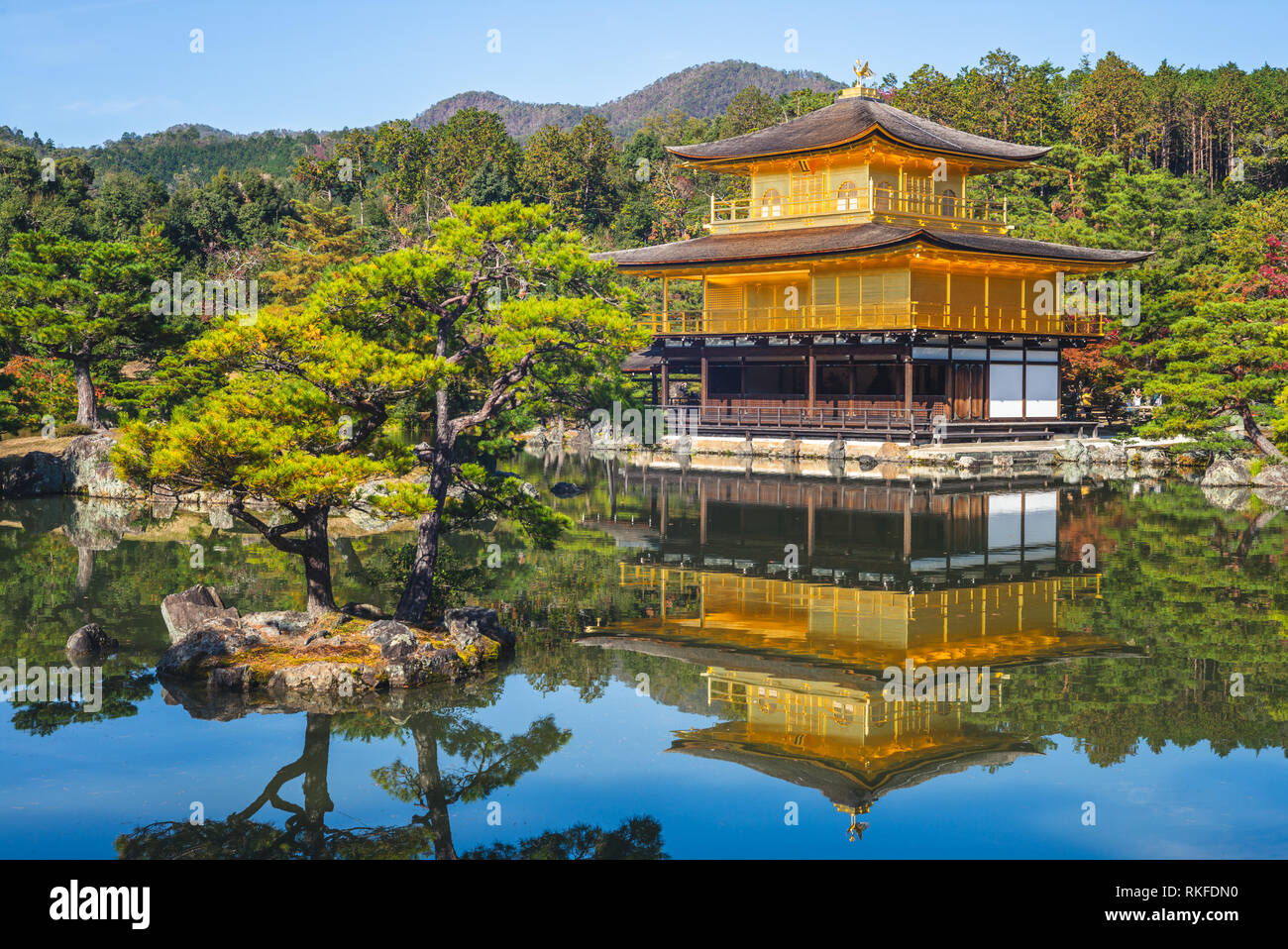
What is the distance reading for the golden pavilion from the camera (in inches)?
1617

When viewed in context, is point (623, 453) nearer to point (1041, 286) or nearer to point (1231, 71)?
point (1041, 286)

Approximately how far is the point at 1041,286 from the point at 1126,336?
145 inches

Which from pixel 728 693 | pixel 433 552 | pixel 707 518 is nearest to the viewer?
pixel 728 693

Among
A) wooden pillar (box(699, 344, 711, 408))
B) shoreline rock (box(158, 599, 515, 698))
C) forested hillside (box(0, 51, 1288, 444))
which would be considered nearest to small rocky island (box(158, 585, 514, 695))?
shoreline rock (box(158, 599, 515, 698))

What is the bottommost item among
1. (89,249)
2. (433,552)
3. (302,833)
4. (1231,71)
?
(302,833)

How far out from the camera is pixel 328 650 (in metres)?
14.6

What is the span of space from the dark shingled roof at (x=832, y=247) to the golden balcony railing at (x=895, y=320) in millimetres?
2279

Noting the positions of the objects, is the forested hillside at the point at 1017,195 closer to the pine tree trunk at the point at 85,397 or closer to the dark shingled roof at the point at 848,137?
the pine tree trunk at the point at 85,397

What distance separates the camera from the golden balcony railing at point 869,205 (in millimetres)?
43969

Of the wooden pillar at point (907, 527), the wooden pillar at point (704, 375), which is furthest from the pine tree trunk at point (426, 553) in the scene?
the wooden pillar at point (704, 375)

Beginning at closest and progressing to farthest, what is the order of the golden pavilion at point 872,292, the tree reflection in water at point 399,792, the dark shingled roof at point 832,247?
1. the tree reflection in water at point 399,792
2. the dark shingled roof at point 832,247
3. the golden pavilion at point 872,292

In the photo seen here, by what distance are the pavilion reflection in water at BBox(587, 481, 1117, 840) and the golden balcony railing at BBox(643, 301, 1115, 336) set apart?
1255 centimetres

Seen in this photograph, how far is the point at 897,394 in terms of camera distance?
42.1 meters
